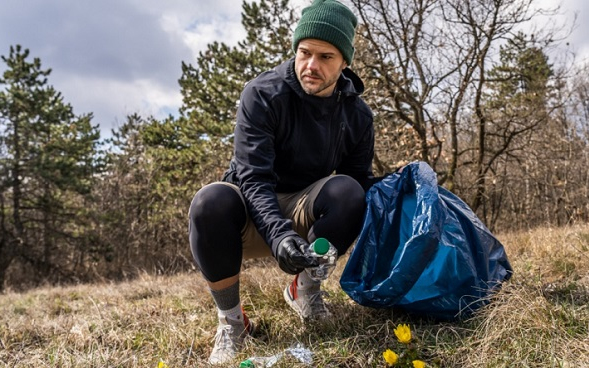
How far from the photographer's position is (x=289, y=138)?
1.97 m

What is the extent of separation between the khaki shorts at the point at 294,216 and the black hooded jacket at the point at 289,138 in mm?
83

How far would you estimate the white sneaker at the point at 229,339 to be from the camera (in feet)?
5.56

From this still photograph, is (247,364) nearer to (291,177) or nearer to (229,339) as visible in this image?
(229,339)

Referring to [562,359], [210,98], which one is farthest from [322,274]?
[210,98]

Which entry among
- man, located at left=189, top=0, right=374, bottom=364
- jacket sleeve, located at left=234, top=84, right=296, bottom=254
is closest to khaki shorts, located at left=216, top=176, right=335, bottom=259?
man, located at left=189, top=0, right=374, bottom=364

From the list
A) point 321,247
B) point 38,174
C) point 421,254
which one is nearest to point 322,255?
point 321,247

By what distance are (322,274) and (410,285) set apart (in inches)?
13.3

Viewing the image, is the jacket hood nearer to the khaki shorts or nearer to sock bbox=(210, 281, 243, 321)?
the khaki shorts

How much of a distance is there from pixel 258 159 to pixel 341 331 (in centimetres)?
76

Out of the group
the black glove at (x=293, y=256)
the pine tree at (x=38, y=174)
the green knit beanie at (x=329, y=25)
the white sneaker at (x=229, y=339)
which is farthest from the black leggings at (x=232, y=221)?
the pine tree at (x=38, y=174)

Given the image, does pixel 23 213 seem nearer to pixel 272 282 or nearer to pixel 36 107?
pixel 36 107

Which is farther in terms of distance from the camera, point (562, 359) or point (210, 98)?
point (210, 98)

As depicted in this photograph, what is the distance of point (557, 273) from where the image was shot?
2.41m

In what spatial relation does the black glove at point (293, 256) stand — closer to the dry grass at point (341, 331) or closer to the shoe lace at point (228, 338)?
the dry grass at point (341, 331)
